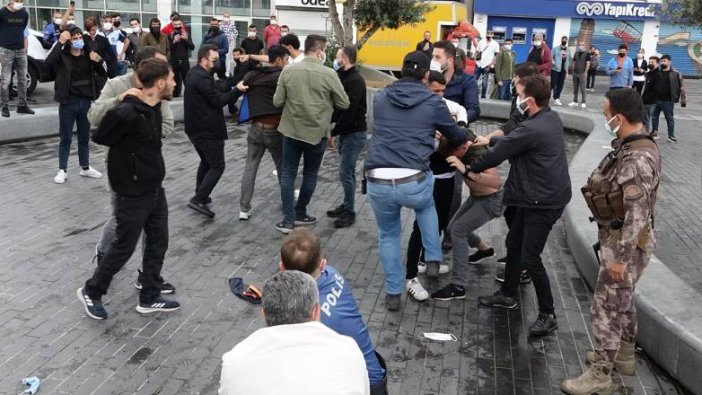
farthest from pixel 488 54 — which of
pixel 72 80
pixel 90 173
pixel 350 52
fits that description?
pixel 72 80

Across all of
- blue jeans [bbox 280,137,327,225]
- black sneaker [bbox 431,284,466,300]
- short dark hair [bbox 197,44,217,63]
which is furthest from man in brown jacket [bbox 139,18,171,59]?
black sneaker [bbox 431,284,466,300]

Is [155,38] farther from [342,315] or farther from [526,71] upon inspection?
[342,315]

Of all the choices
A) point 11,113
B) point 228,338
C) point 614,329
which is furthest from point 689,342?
point 11,113

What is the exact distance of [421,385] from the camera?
420 centimetres

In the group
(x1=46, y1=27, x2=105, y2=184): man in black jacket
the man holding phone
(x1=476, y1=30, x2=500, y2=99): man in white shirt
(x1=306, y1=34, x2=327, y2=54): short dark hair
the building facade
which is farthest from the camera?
the building facade

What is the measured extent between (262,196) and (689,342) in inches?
205

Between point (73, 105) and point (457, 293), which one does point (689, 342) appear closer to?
point (457, 293)

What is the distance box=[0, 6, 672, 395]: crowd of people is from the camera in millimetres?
2377

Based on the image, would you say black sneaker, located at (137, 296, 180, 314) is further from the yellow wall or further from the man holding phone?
the yellow wall

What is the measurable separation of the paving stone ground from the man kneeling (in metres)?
1.11

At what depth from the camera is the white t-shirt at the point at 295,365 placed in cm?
209

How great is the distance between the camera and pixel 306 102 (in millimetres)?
6613

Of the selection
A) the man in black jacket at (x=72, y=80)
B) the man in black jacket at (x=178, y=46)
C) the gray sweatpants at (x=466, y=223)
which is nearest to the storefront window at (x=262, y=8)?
the man in black jacket at (x=178, y=46)

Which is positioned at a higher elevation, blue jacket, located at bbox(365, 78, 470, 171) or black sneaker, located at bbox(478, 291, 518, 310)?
blue jacket, located at bbox(365, 78, 470, 171)
